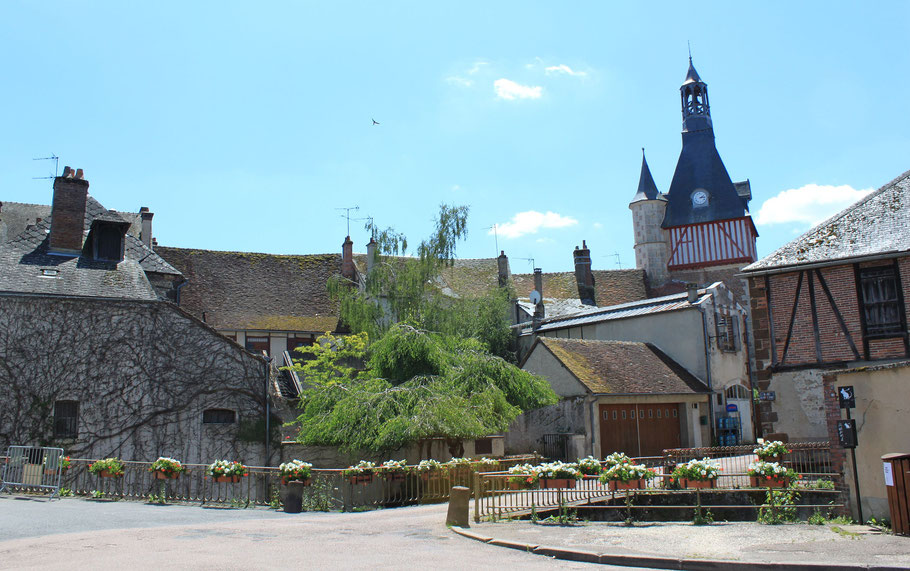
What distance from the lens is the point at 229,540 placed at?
9.88m

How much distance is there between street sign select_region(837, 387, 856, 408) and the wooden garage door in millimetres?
11350

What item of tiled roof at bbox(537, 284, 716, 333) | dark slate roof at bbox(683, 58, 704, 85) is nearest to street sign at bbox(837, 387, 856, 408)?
tiled roof at bbox(537, 284, 716, 333)

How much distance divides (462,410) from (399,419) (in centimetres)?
158

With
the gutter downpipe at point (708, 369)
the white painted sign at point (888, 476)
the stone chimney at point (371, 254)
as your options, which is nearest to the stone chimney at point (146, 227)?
the stone chimney at point (371, 254)

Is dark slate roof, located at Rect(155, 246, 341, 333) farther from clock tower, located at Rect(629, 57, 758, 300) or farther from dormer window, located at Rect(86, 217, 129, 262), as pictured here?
clock tower, located at Rect(629, 57, 758, 300)

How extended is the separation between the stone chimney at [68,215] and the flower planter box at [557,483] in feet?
52.1

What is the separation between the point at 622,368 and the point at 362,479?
37.7 ft

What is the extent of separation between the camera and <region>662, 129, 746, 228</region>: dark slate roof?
1748 inches

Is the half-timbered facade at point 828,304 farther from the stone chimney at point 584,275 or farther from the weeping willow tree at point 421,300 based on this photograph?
the stone chimney at point 584,275

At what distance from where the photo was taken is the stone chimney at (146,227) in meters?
27.1

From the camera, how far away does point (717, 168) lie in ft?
152

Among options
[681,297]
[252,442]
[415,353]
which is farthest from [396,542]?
[681,297]

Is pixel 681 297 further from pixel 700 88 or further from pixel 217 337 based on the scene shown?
pixel 700 88

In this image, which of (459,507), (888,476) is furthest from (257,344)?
(888,476)
